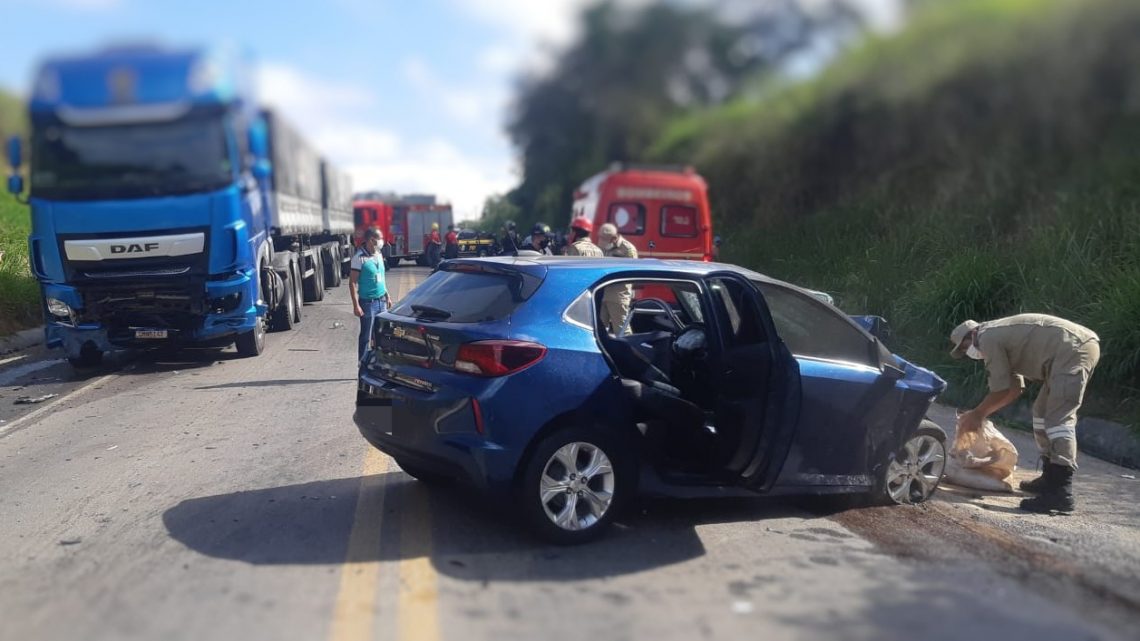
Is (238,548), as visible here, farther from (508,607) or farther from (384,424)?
(508,607)

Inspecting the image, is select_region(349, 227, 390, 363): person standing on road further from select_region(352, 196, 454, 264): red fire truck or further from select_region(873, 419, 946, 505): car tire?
select_region(352, 196, 454, 264): red fire truck

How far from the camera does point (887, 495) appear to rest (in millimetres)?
6465

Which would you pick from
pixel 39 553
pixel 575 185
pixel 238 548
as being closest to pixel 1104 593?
pixel 238 548

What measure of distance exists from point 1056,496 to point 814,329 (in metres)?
2.04

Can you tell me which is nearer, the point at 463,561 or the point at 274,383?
the point at 463,561

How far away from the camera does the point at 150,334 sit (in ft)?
39.3

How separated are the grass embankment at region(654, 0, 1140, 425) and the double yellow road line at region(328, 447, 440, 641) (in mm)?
6560

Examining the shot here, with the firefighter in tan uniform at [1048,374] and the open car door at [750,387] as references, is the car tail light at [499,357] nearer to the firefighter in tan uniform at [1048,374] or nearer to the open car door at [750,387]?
the open car door at [750,387]

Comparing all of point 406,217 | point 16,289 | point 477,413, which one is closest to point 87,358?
point 16,289

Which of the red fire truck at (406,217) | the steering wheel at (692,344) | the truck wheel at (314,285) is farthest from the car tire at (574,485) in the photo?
the red fire truck at (406,217)

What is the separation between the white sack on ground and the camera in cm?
716

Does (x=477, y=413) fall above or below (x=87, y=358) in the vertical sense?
above

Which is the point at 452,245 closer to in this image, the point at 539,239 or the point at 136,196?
the point at 539,239

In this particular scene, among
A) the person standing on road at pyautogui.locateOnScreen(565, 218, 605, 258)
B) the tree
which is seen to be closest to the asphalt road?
the person standing on road at pyautogui.locateOnScreen(565, 218, 605, 258)
